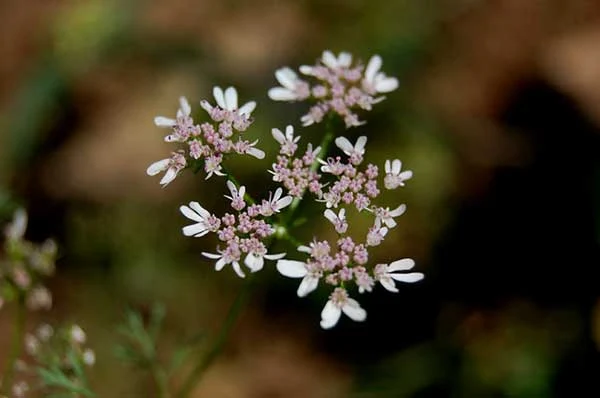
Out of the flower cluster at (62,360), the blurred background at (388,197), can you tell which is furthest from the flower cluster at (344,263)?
the blurred background at (388,197)

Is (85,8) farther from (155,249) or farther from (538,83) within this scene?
(538,83)

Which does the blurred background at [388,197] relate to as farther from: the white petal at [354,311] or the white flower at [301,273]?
the white petal at [354,311]

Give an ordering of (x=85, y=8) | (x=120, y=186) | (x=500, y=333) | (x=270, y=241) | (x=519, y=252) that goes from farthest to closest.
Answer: (x=85, y=8) < (x=120, y=186) < (x=519, y=252) < (x=500, y=333) < (x=270, y=241)

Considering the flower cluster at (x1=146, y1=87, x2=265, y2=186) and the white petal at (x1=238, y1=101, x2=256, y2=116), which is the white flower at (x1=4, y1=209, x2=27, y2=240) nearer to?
the flower cluster at (x1=146, y1=87, x2=265, y2=186)

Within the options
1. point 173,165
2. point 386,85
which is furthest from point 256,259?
point 386,85

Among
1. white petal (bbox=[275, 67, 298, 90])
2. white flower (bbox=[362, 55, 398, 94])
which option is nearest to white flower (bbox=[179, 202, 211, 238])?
white petal (bbox=[275, 67, 298, 90])

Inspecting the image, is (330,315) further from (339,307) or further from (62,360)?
(62,360)

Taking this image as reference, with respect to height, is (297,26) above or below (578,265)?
above

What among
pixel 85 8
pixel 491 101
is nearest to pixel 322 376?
pixel 491 101
